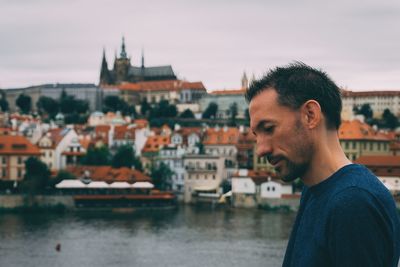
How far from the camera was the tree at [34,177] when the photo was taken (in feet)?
92.5

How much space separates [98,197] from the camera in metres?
29.6

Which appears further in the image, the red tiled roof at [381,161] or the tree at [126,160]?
the tree at [126,160]

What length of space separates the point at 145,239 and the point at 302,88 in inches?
744

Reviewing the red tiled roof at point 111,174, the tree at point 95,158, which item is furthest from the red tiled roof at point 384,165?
the tree at point 95,158

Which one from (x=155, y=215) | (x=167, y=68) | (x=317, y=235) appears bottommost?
(x=155, y=215)

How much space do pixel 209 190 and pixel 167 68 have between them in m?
49.5

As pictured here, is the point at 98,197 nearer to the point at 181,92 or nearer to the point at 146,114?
the point at 146,114

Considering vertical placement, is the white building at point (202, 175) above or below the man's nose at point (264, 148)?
below

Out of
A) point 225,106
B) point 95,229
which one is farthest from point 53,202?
point 225,106

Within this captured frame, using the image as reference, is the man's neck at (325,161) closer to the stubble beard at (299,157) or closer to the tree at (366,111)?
the stubble beard at (299,157)

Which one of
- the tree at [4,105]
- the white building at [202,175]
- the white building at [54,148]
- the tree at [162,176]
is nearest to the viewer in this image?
the white building at [202,175]

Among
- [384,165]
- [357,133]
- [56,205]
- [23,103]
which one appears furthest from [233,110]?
[56,205]

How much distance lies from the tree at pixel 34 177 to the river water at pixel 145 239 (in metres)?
1.82

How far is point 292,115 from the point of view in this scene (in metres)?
1.31
